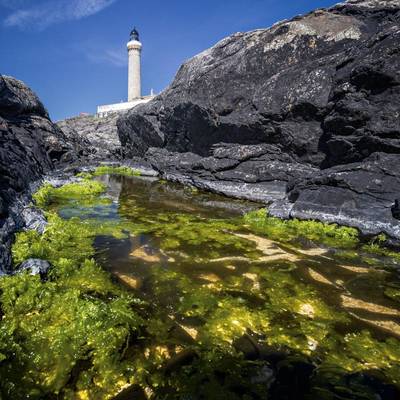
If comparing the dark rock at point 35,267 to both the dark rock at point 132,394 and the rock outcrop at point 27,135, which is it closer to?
the dark rock at point 132,394

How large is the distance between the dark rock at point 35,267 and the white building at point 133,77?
91.9 m

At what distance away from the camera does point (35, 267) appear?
18.4 feet

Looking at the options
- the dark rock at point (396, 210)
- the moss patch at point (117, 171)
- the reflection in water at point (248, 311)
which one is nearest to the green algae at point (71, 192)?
the reflection in water at point (248, 311)

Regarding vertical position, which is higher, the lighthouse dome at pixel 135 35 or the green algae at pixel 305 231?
the lighthouse dome at pixel 135 35

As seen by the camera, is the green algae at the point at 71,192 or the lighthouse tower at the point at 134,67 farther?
the lighthouse tower at the point at 134,67

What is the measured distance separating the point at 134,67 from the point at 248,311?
347ft

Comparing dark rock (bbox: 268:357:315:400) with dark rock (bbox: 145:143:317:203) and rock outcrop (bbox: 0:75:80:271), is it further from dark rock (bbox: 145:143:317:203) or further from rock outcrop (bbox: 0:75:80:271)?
dark rock (bbox: 145:143:317:203)

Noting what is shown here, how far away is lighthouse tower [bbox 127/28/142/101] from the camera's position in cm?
9769

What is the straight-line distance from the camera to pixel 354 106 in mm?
14430

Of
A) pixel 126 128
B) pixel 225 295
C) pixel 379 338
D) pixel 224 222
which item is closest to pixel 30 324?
pixel 225 295

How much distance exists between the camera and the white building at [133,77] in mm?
93469

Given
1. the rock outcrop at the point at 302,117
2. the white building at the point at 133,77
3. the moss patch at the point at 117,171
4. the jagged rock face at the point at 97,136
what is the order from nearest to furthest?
1. the rock outcrop at the point at 302,117
2. the moss patch at the point at 117,171
3. the jagged rock face at the point at 97,136
4. the white building at the point at 133,77

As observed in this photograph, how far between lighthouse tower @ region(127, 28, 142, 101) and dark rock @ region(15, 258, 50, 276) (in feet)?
316

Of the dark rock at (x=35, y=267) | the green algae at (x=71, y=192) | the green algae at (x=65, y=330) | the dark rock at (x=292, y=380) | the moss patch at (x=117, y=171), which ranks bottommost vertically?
the dark rock at (x=292, y=380)
